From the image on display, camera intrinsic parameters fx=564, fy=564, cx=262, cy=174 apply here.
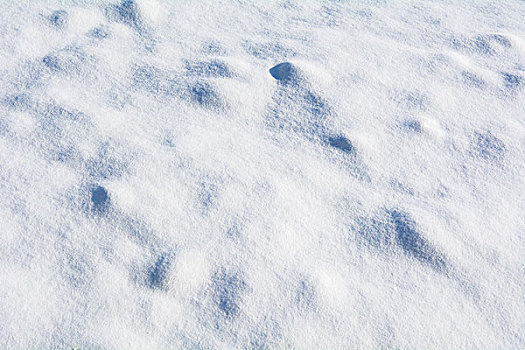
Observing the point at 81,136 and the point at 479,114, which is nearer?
the point at 81,136

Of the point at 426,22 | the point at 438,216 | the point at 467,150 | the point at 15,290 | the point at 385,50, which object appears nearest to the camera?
the point at 15,290

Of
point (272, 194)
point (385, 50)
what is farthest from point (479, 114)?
point (272, 194)

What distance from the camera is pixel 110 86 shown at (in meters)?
1.26

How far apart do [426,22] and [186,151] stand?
2.56 ft

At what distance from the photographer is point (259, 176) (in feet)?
3.54

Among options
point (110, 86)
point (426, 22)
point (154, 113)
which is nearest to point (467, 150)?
point (426, 22)

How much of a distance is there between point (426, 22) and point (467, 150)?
482 mm

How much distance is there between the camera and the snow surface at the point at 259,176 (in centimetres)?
88

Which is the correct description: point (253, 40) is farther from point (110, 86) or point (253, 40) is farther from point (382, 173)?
point (382, 173)

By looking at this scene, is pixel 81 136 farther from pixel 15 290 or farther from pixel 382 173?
pixel 382 173

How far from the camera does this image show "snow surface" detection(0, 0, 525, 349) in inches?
34.8

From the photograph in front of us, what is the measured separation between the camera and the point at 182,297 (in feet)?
2.94

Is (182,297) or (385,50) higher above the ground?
(385,50)

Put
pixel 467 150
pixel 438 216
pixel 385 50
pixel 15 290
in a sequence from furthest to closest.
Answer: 1. pixel 385 50
2. pixel 467 150
3. pixel 438 216
4. pixel 15 290
